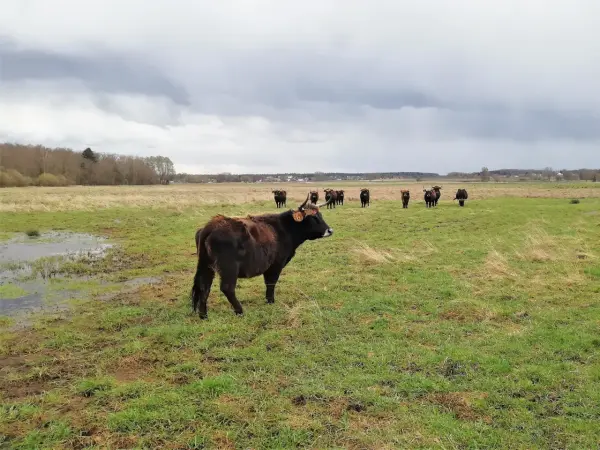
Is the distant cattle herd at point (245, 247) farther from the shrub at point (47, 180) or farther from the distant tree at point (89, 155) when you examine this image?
the distant tree at point (89, 155)

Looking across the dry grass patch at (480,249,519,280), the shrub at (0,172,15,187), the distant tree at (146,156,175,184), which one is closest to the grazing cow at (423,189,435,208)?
the dry grass patch at (480,249,519,280)

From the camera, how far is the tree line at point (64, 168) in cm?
8800

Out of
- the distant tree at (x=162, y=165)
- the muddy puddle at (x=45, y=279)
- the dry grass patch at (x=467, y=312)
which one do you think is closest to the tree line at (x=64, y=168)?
the distant tree at (x=162, y=165)

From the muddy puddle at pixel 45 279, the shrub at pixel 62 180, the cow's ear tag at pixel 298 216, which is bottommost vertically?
the muddy puddle at pixel 45 279

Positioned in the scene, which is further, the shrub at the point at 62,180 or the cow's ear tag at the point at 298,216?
the shrub at the point at 62,180

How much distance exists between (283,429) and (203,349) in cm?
257

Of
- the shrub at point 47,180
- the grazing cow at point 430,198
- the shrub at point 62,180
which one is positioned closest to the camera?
the grazing cow at point 430,198

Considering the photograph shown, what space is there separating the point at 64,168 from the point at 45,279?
4033 inches

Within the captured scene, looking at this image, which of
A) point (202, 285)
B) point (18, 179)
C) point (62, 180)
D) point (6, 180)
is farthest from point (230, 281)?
point (62, 180)

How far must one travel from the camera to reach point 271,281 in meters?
9.35

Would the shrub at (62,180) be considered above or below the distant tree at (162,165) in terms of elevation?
below

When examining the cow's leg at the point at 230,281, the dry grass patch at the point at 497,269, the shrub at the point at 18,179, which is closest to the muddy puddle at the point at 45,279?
the cow's leg at the point at 230,281

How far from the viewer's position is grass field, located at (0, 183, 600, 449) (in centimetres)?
448

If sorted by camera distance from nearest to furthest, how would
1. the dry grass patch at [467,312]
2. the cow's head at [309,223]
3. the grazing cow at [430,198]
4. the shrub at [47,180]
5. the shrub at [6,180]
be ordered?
the dry grass patch at [467,312]
the cow's head at [309,223]
the grazing cow at [430,198]
the shrub at [6,180]
the shrub at [47,180]
